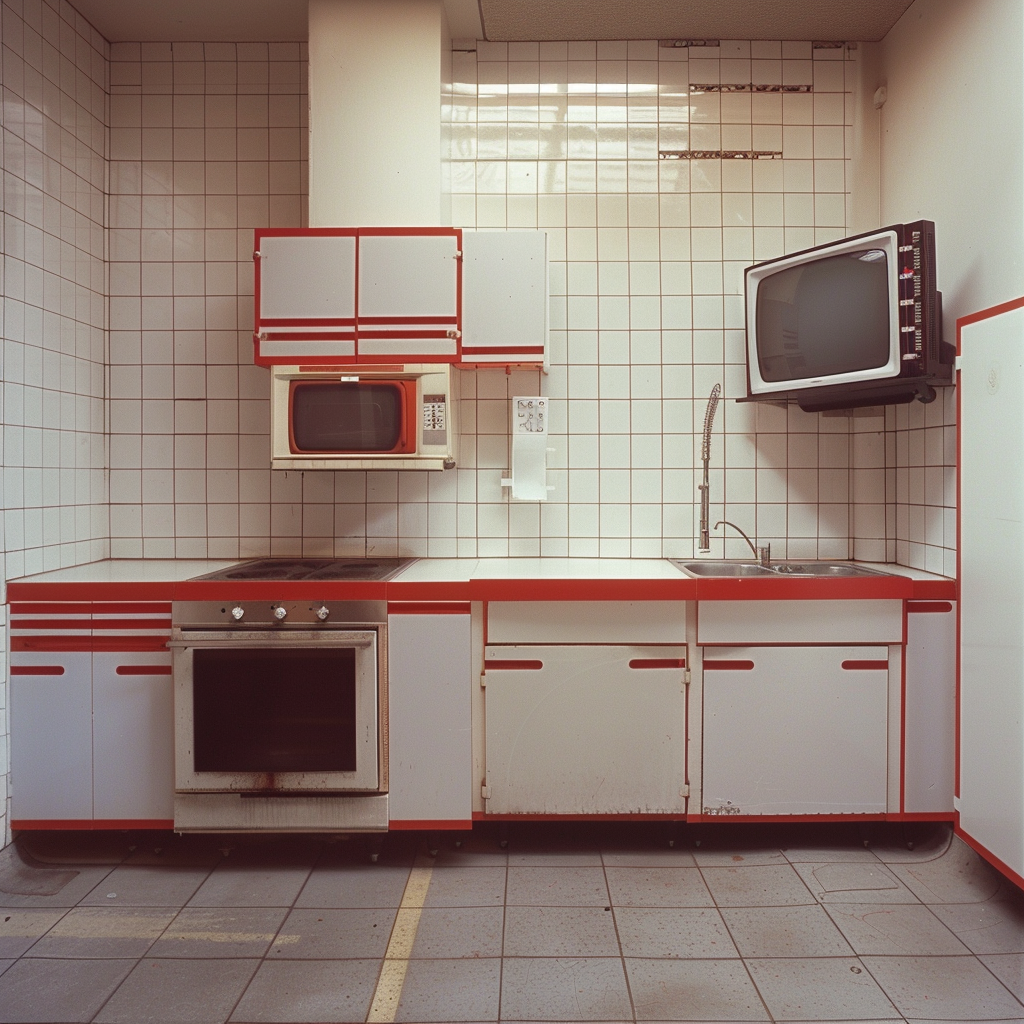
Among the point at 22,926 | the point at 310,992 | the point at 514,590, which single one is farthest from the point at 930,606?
the point at 22,926

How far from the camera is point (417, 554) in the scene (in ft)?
9.97

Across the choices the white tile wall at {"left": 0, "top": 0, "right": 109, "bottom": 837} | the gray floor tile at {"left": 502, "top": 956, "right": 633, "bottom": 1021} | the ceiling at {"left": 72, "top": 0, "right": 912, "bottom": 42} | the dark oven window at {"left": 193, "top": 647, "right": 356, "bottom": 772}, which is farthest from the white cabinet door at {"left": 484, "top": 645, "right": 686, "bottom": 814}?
the ceiling at {"left": 72, "top": 0, "right": 912, "bottom": 42}

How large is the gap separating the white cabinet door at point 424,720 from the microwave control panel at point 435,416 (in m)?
0.64

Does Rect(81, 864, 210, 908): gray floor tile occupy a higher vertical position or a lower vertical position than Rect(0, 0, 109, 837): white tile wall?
lower

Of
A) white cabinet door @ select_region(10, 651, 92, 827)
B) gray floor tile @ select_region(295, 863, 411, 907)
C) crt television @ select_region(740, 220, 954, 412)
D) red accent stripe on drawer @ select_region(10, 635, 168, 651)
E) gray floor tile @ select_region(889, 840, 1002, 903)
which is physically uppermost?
crt television @ select_region(740, 220, 954, 412)

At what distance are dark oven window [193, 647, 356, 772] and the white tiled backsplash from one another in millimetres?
744

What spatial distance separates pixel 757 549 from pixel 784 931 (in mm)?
1385

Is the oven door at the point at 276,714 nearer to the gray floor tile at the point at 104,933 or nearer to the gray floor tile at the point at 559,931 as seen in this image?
the gray floor tile at the point at 104,933

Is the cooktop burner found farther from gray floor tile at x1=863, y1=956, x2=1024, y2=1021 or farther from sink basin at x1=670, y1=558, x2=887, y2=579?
gray floor tile at x1=863, y1=956, x2=1024, y2=1021

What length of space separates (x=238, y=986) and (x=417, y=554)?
159cm

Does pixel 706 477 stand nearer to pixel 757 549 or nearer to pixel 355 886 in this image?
pixel 757 549

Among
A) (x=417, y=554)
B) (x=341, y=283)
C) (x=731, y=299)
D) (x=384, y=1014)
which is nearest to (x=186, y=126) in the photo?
(x=341, y=283)

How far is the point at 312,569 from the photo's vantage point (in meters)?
2.69

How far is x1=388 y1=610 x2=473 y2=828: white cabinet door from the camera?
2402mm
